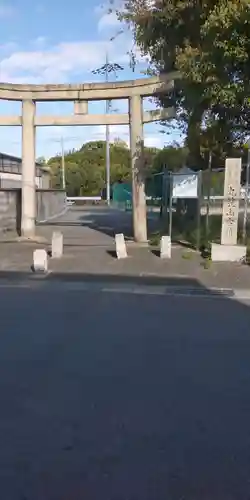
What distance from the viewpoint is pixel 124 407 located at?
15.9 ft

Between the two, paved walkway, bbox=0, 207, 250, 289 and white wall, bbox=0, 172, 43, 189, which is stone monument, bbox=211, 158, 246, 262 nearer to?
paved walkway, bbox=0, 207, 250, 289

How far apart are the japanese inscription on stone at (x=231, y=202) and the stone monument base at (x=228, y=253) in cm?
22

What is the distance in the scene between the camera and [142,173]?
18.8m

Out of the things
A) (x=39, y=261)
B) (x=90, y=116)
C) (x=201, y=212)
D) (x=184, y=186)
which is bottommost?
(x=39, y=261)

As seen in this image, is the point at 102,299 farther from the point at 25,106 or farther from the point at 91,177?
the point at 91,177

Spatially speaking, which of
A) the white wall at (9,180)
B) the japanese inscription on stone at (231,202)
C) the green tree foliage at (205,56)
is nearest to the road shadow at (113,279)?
the japanese inscription on stone at (231,202)

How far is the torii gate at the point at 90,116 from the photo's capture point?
18672 millimetres

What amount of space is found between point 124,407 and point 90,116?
49.9 ft

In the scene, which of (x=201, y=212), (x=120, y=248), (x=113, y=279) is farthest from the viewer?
(x=201, y=212)

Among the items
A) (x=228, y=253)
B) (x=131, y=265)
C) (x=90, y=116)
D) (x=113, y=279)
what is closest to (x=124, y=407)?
(x=113, y=279)

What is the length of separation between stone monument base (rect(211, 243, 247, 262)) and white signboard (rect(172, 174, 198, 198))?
77.8 inches

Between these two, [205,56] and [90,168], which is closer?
[205,56]

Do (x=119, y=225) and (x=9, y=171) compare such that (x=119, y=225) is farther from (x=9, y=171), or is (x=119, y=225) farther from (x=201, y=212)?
(x=201, y=212)

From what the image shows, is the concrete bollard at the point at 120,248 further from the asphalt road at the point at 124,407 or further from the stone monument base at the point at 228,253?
the asphalt road at the point at 124,407
